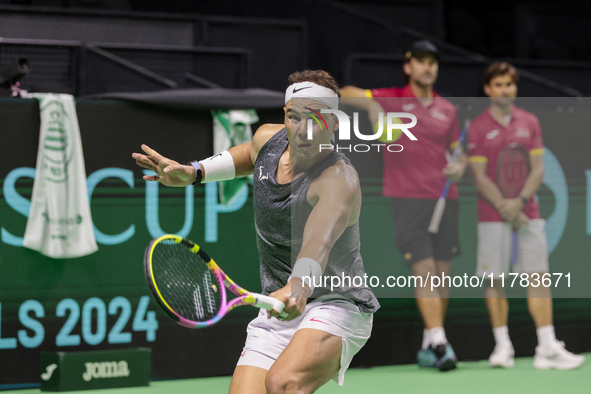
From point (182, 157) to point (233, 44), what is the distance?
88.3 inches

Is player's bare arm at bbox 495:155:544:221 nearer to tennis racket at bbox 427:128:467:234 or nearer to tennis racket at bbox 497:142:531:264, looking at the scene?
tennis racket at bbox 497:142:531:264

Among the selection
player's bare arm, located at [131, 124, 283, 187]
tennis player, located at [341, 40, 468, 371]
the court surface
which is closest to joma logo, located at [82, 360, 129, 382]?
the court surface

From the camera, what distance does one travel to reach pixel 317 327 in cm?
275

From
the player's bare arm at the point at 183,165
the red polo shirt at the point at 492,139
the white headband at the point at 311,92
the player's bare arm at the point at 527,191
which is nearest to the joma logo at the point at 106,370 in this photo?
the player's bare arm at the point at 183,165

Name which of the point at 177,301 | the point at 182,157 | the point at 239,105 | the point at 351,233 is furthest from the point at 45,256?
the point at 351,233

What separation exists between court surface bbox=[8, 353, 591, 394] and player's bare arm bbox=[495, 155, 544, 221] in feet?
3.41

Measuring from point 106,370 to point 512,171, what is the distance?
2.97m

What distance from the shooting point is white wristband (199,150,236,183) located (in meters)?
3.09

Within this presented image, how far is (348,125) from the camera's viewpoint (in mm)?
5168

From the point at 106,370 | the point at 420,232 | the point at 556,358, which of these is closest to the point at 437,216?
the point at 420,232

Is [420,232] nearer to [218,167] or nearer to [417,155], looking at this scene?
[417,155]

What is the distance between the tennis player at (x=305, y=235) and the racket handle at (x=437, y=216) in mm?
2370

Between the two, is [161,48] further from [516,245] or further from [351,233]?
[351,233]

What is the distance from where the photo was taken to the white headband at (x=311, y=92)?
2.90 m
